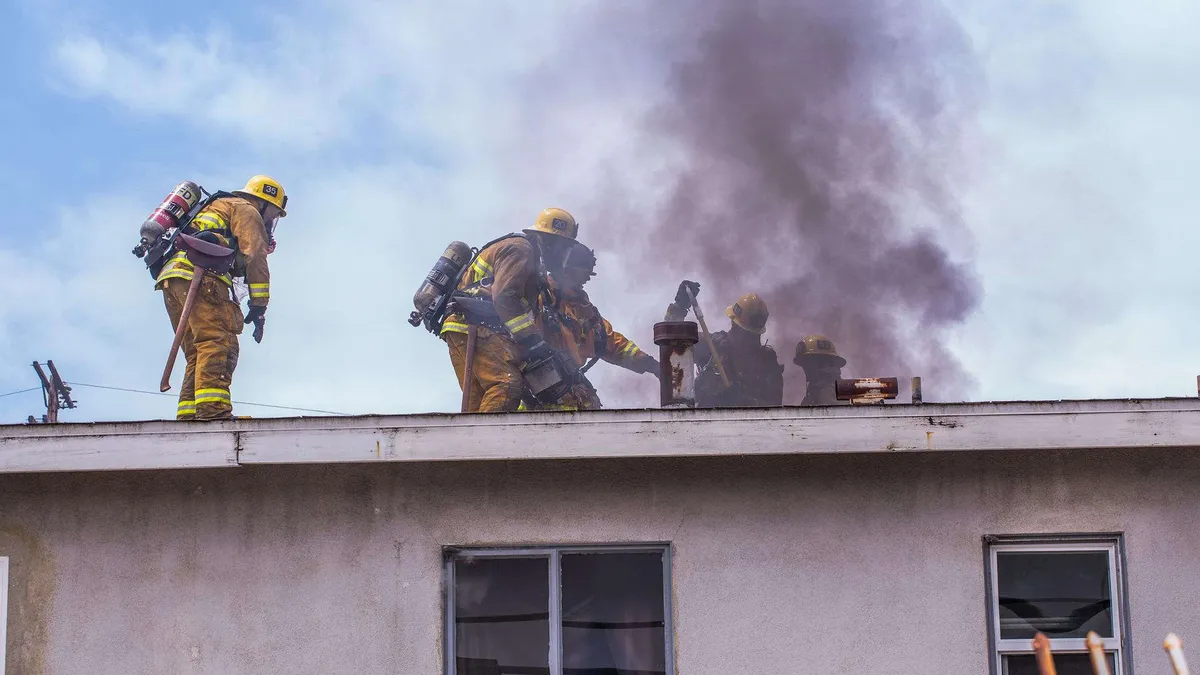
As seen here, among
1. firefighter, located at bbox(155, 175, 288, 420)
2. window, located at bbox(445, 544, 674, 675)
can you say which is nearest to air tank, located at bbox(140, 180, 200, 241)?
firefighter, located at bbox(155, 175, 288, 420)

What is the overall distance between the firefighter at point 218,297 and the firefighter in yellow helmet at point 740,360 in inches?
123

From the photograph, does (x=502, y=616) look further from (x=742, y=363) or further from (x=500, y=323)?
(x=742, y=363)

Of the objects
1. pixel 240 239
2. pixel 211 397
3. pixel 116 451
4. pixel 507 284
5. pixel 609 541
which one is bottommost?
pixel 609 541

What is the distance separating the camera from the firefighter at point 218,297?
8484 millimetres

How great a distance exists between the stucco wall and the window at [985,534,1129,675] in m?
0.07

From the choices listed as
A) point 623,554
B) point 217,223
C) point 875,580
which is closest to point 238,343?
point 217,223

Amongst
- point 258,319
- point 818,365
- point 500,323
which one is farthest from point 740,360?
point 258,319

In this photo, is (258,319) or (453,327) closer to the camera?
(258,319)

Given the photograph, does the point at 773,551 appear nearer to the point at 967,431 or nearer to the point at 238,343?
the point at 967,431

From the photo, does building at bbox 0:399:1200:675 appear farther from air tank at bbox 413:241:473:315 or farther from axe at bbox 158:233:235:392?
air tank at bbox 413:241:473:315

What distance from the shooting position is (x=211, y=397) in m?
8.30

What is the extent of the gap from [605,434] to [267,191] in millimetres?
4402

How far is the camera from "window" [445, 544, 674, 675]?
5.72 meters

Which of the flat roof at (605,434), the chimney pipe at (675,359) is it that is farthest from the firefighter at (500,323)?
the flat roof at (605,434)
